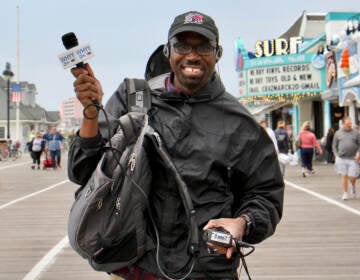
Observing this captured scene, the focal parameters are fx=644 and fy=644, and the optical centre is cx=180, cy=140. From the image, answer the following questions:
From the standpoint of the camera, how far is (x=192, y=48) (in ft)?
8.05

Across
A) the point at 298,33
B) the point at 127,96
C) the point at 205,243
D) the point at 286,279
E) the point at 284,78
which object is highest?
the point at 298,33

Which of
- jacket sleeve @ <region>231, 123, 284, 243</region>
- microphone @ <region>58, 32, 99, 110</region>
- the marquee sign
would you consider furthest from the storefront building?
microphone @ <region>58, 32, 99, 110</region>

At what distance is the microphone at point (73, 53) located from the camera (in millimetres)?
2213

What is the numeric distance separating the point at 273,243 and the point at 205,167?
19.9ft

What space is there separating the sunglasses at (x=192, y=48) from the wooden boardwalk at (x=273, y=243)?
4285mm

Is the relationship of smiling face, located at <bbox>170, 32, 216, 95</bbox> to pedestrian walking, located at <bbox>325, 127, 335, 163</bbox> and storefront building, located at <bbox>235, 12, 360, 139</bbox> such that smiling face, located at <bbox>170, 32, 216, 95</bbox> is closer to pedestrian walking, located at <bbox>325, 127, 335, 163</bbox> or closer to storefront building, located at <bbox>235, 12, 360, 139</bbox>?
pedestrian walking, located at <bbox>325, 127, 335, 163</bbox>

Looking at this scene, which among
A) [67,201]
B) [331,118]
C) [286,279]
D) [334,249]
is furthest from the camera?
[331,118]

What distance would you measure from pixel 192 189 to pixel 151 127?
10.7 inches

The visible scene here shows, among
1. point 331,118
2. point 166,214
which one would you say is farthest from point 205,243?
point 331,118

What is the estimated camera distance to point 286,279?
624 centimetres

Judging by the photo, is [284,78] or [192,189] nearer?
[192,189]

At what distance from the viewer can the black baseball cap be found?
241 cm

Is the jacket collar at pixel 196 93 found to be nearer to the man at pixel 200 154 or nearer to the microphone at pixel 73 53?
the man at pixel 200 154

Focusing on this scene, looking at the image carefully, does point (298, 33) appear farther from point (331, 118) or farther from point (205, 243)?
point (205, 243)
